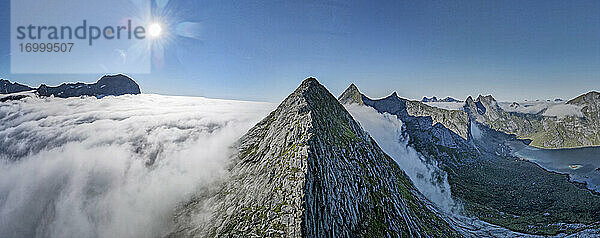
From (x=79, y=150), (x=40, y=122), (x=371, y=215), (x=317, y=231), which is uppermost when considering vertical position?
(x=40, y=122)

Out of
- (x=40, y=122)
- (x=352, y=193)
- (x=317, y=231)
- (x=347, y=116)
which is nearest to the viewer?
(x=317, y=231)

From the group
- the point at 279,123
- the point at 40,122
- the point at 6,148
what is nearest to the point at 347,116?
the point at 279,123

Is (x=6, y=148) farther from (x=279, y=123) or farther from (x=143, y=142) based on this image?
(x=279, y=123)

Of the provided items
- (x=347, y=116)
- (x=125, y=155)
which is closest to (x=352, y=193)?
(x=347, y=116)

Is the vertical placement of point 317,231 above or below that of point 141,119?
below

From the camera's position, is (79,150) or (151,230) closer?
(151,230)

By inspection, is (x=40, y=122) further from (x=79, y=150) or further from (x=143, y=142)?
(x=143, y=142)

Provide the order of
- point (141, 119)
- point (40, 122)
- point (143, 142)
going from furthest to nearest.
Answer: point (141, 119), point (40, 122), point (143, 142)
